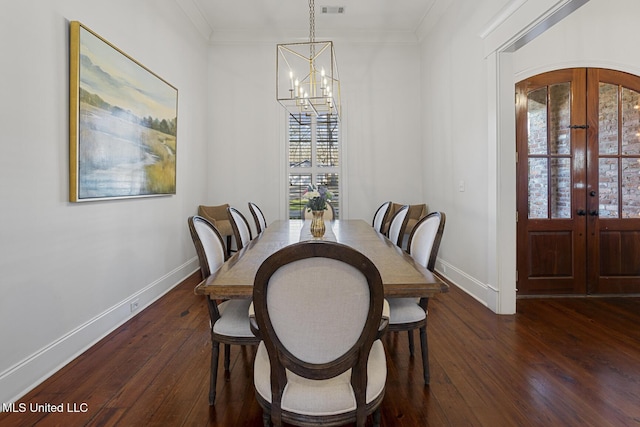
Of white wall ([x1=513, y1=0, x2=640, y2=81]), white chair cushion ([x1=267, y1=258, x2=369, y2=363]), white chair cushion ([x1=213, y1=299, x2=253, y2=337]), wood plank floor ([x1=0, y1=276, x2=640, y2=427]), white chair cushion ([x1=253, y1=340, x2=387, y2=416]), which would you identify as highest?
white wall ([x1=513, y1=0, x2=640, y2=81])

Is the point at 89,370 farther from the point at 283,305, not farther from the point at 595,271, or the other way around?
the point at 595,271

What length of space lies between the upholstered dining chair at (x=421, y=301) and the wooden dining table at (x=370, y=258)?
14cm

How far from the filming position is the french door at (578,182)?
3375mm

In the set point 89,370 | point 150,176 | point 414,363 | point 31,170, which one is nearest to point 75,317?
point 89,370

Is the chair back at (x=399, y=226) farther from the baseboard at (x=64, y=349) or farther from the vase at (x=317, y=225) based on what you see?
the baseboard at (x=64, y=349)

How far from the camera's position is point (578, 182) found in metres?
3.40

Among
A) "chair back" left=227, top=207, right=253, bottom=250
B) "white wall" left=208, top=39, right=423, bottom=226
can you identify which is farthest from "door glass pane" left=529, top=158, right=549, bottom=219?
"chair back" left=227, top=207, right=253, bottom=250

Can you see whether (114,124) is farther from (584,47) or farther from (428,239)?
(584,47)

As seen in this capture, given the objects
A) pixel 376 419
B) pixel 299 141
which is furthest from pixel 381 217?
pixel 376 419

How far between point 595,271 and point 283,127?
Answer: 167 inches

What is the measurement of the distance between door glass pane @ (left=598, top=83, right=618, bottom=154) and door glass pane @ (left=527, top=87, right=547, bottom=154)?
1.83 ft

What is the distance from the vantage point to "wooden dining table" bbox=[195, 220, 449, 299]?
1387mm

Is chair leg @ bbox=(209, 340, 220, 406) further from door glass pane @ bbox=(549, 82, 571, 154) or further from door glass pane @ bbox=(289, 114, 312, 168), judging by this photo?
door glass pane @ bbox=(289, 114, 312, 168)

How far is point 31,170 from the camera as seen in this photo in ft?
6.32
